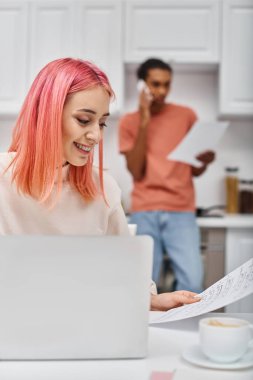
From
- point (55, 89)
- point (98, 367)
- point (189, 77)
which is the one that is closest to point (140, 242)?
point (98, 367)

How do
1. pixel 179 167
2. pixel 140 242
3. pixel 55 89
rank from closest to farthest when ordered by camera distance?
pixel 140 242 → pixel 55 89 → pixel 179 167

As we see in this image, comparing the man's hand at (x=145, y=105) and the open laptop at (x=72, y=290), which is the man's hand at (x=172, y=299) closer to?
the open laptop at (x=72, y=290)

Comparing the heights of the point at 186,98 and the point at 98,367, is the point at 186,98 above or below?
above

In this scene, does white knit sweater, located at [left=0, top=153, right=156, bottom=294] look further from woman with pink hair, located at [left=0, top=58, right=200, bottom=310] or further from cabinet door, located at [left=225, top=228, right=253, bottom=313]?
cabinet door, located at [left=225, top=228, right=253, bottom=313]

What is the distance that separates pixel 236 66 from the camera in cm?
273

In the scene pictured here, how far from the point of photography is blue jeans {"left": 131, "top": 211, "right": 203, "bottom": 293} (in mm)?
2383

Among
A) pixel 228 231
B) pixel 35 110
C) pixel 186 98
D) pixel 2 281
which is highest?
pixel 186 98

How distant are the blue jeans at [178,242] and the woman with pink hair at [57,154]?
1282 mm

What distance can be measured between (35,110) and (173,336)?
0.49 meters

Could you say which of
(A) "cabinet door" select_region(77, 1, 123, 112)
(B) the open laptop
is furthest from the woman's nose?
(A) "cabinet door" select_region(77, 1, 123, 112)

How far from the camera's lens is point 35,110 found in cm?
107

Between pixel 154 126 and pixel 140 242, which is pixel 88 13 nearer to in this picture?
pixel 154 126

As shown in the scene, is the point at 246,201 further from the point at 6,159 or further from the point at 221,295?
the point at 221,295

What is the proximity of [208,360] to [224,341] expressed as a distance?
4 centimetres
